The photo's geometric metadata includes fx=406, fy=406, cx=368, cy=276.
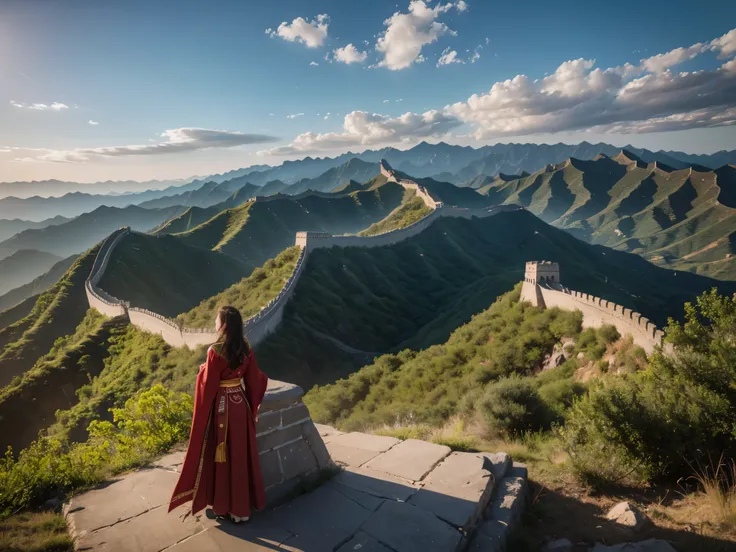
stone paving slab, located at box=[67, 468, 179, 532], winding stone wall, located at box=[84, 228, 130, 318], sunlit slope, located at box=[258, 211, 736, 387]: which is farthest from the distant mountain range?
stone paving slab, located at box=[67, 468, 179, 532]

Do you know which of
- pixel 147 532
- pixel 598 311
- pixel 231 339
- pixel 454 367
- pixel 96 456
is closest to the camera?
pixel 147 532

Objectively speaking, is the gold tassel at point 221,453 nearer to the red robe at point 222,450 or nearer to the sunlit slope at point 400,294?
the red robe at point 222,450

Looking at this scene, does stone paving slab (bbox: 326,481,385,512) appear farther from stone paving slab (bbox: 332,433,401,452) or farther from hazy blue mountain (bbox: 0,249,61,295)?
hazy blue mountain (bbox: 0,249,61,295)

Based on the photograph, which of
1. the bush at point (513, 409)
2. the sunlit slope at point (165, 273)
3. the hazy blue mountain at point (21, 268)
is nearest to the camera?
the bush at point (513, 409)

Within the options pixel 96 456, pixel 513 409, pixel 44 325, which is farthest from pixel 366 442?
pixel 44 325

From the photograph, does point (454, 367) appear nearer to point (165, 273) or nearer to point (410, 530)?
point (410, 530)

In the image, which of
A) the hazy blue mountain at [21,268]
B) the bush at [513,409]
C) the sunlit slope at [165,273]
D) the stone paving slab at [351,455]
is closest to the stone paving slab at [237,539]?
the stone paving slab at [351,455]
